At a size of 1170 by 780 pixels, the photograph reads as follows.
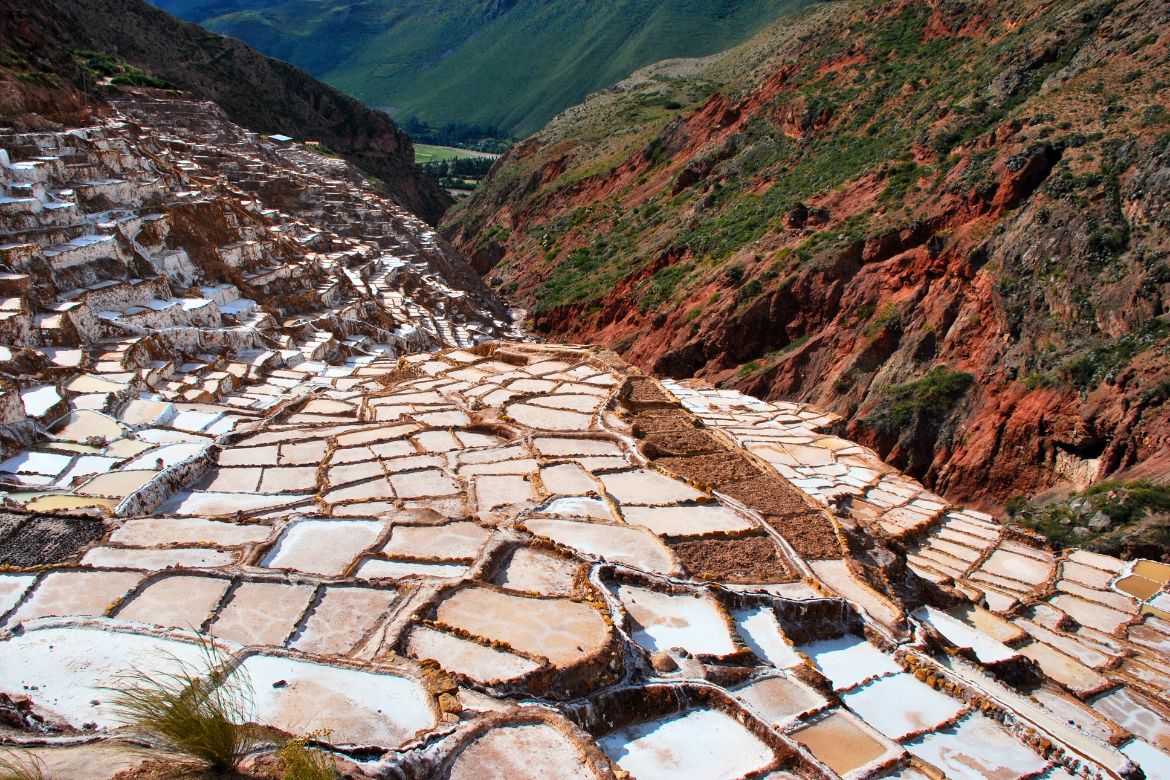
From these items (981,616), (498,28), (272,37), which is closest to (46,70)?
(981,616)

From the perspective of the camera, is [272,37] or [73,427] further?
[272,37]

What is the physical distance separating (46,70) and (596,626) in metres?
26.7

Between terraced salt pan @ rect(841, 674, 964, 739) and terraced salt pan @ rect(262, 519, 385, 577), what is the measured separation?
386 cm

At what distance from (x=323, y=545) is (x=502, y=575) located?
156 centimetres

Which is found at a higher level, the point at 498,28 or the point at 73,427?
the point at 498,28

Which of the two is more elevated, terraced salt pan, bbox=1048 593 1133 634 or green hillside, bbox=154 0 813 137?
green hillside, bbox=154 0 813 137

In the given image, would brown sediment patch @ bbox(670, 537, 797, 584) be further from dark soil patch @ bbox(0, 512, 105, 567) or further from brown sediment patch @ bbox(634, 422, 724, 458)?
dark soil patch @ bbox(0, 512, 105, 567)

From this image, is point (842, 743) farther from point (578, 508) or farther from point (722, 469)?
point (722, 469)

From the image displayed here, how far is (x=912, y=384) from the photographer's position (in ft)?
61.8

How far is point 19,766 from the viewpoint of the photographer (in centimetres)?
317

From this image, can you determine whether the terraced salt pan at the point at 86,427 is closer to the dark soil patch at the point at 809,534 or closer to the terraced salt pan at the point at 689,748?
the terraced salt pan at the point at 689,748

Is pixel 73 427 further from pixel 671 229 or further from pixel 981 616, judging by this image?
pixel 671 229

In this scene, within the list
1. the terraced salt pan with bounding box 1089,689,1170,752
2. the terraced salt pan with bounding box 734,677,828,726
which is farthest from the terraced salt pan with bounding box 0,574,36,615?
the terraced salt pan with bounding box 1089,689,1170,752

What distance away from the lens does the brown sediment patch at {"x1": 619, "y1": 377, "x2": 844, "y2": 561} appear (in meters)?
7.71
